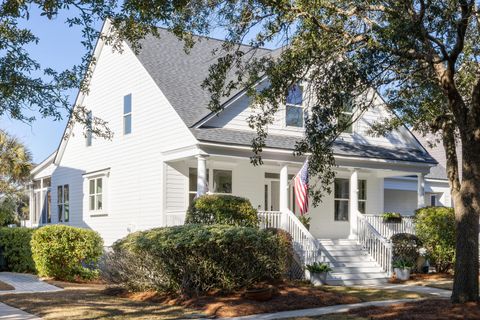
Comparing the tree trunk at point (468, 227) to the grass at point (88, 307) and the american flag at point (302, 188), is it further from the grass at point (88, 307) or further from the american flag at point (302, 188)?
the american flag at point (302, 188)

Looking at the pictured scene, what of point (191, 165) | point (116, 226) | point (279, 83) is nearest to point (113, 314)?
point (279, 83)

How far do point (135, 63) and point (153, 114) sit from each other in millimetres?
2441

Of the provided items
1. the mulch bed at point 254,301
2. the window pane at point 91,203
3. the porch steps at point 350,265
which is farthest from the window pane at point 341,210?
the mulch bed at point 254,301

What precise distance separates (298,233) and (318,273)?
6.63 feet

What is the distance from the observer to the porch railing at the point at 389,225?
21.9 m

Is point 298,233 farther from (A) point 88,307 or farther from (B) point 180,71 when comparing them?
(A) point 88,307

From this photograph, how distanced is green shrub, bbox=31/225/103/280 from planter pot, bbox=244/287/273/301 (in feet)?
24.4

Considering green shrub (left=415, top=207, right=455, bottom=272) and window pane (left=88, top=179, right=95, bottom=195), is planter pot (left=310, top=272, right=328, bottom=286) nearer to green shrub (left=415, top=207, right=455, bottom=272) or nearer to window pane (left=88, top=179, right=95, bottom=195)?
green shrub (left=415, top=207, right=455, bottom=272)

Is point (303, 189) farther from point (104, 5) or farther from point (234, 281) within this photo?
point (104, 5)

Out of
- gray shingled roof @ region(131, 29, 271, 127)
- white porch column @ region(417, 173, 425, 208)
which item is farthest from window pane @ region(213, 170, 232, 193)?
white porch column @ region(417, 173, 425, 208)

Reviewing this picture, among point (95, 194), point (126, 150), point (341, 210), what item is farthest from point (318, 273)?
point (95, 194)

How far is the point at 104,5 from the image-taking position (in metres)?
11.4

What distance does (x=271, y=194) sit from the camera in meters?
23.4

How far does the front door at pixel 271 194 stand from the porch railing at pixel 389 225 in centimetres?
336
